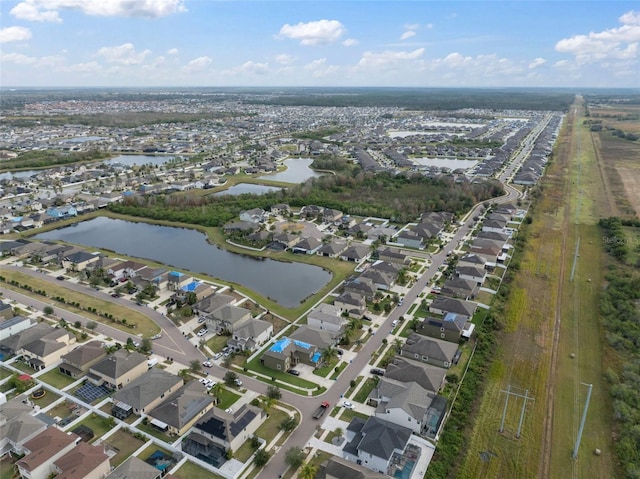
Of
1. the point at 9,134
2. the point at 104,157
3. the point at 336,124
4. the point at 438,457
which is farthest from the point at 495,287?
the point at 9,134

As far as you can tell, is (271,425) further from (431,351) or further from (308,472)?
(431,351)

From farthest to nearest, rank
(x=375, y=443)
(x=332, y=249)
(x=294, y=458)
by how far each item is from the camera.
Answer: (x=332, y=249) → (x=375, y=443) → (x=294, y=458)

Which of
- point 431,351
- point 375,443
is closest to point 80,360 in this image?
point 375,443

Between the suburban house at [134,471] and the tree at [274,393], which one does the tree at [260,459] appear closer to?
the tree at [274,393]

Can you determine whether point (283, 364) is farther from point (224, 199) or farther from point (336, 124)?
point (336, 124)

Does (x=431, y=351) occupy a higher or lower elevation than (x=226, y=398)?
higher

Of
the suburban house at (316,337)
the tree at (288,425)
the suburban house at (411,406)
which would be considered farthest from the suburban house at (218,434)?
the suburban house at (316,337)
